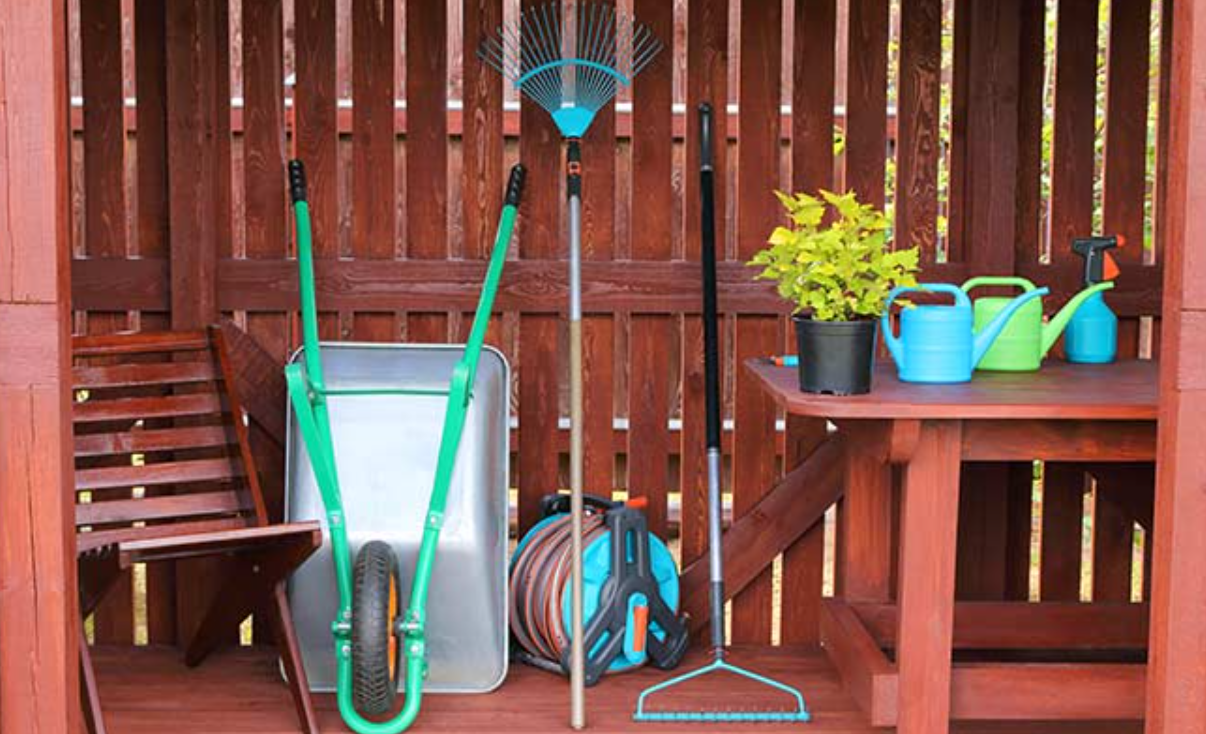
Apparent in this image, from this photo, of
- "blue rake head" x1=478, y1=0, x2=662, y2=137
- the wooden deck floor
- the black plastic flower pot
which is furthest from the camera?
"blue rake head" x1=478, y1=0, x2=662, y2=137

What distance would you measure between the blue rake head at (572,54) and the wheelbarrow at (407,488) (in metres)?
0.21

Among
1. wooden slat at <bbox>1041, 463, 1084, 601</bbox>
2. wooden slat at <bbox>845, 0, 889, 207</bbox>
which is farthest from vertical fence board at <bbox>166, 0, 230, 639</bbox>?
wooden slat at <bbox>1041, 463, 1084, 601</bbox>

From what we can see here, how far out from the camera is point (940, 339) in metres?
3.45

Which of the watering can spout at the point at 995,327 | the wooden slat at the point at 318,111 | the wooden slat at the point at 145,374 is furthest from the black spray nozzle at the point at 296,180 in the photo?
the watering can spout at the point at 995,327

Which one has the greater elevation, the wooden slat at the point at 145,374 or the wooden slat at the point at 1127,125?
the wooden slat at the point at 1127,125

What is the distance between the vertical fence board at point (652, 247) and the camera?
4.34 meters

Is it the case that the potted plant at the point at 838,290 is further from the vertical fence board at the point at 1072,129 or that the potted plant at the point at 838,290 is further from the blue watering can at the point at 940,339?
the vertical fence board at the point at 1072,129

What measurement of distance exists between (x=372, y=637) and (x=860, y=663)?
41.0 inches

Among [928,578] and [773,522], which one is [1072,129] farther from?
[928,578]

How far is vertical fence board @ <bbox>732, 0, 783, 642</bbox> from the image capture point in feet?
14.3

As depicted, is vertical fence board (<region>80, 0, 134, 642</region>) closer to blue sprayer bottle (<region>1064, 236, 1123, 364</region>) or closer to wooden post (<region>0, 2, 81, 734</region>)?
wooden post (<region>0, 2, 81, 734</region>)

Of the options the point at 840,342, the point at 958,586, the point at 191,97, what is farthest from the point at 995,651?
the point at 191,97

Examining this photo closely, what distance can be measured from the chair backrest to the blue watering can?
58.9 inches

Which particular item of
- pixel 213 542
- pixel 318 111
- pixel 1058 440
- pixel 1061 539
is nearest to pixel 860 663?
pixel 1058 440
